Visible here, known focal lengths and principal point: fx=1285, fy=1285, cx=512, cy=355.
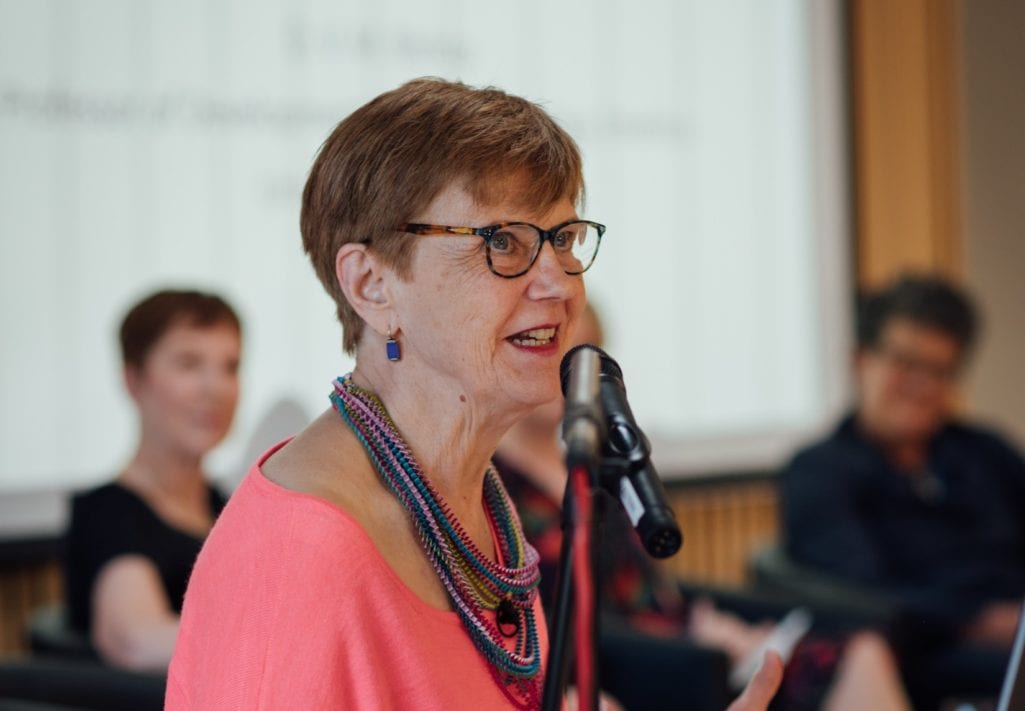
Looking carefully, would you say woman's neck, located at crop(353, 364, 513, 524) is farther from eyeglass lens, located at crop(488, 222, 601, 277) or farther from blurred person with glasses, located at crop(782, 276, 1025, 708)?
blurred person with glasses, located at crop(782, 276, 1025, 708)

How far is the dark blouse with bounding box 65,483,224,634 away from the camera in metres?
2.55

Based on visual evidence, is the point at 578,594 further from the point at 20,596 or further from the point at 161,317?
the point at 20,596

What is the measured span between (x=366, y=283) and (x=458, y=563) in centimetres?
31

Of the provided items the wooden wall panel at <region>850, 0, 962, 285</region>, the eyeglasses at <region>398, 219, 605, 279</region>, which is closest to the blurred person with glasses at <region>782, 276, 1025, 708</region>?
the wooden wall panel at <region>850, 0, 962, 285</region>

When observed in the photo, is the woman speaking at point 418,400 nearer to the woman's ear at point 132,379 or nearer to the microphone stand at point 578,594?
the microphone stand at point 578,594

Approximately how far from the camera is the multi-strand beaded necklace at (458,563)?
1339 mm

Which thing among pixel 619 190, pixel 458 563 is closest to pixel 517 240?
pixel 458 563

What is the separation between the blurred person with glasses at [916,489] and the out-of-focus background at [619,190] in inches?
30.7

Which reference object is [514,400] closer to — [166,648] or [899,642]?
[166,648]

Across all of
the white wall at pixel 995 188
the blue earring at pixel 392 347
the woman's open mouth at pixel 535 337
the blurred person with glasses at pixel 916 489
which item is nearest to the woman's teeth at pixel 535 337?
the woman's open mouth at pixel 535 337

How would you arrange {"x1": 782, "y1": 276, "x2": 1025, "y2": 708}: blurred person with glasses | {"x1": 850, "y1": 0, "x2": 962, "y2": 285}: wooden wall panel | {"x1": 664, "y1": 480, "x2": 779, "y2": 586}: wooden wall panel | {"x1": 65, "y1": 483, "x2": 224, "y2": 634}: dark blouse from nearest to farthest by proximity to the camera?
{"x1": 65, "y1": 483, "x2": 224, "y2": 634}: dark blouse, {"x1": 782, "y1": 276, "x2": 1025, "y2": 708}: blurred person with glasses, {"x1": 664, "y1": 480, "x2": 779, "y2": 586}: wooden wall panel, {"x1": 850, "y1": 0, "x2": 962, "y2": 285}: wooden wall panel

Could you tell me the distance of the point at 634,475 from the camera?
3.42 ft

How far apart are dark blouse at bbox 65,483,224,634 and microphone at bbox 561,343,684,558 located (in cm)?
163

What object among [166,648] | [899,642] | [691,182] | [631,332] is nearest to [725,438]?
[631,332]
